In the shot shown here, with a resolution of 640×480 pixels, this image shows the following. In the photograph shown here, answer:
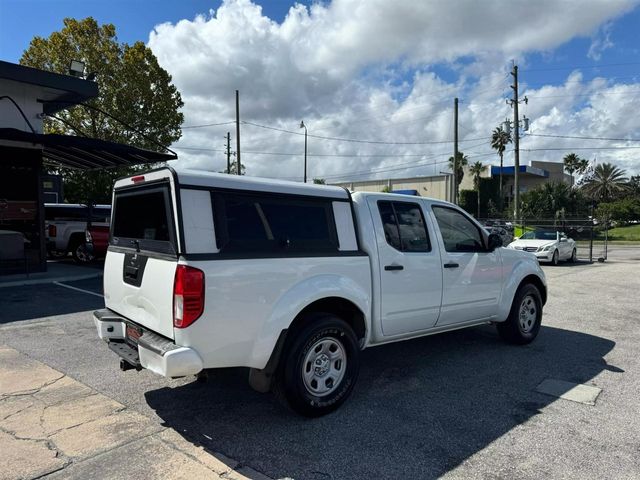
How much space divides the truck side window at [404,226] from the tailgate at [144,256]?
2058 millimetres

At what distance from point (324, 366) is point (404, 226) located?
167 centimetres

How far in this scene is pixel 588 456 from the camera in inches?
130

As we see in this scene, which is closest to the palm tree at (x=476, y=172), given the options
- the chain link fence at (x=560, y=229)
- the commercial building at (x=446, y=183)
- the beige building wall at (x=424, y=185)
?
the commercial building at (x=446, y=183)

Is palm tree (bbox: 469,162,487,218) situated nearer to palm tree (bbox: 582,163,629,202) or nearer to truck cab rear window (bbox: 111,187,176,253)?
palm tree (bbox: 582,163,629,202)

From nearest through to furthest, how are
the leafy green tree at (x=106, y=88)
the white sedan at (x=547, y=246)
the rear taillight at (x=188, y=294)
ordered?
the rear taillight at (x=188, y=294) < the white sedan at (x=547, y=246) < the leafy green tree at (x=106, y=88)

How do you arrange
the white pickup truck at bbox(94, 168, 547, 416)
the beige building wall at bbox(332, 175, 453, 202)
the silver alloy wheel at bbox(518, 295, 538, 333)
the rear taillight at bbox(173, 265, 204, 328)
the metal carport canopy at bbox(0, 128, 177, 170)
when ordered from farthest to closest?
1. the beige building wall at bbox(332, 175, 453, 202)
2. the metal carport canopy at bbox(0, 128, 177, 170)
3. the silver alloy wheel at bbox(518, 295, 538, 333)
4. the white pickup truck at bbox(94, 168, 547, 416)
5. the rear taillight at bbox(173, 265, 204, 328)

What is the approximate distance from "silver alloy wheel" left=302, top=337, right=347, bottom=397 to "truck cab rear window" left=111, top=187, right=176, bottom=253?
1.43 m

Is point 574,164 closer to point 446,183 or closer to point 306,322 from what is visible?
point 446,183

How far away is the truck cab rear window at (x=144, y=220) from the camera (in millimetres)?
3523

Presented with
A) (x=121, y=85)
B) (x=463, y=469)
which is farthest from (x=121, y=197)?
(x=121, y=85)

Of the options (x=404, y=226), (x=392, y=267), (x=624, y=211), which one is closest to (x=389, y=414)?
(x=392, y=267)

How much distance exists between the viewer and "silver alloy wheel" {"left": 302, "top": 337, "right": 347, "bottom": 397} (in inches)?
151

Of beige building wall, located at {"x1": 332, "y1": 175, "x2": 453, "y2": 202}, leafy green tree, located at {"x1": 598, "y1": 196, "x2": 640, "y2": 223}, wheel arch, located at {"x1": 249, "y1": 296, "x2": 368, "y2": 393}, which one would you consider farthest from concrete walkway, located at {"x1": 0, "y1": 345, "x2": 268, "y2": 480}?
leafy green tree, located at {"x1": 598, "y1": 196, "x2": 640, "y2": 223}

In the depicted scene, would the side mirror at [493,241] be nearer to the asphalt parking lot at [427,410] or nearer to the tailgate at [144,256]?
the asphalt parking lot at [427,410]
